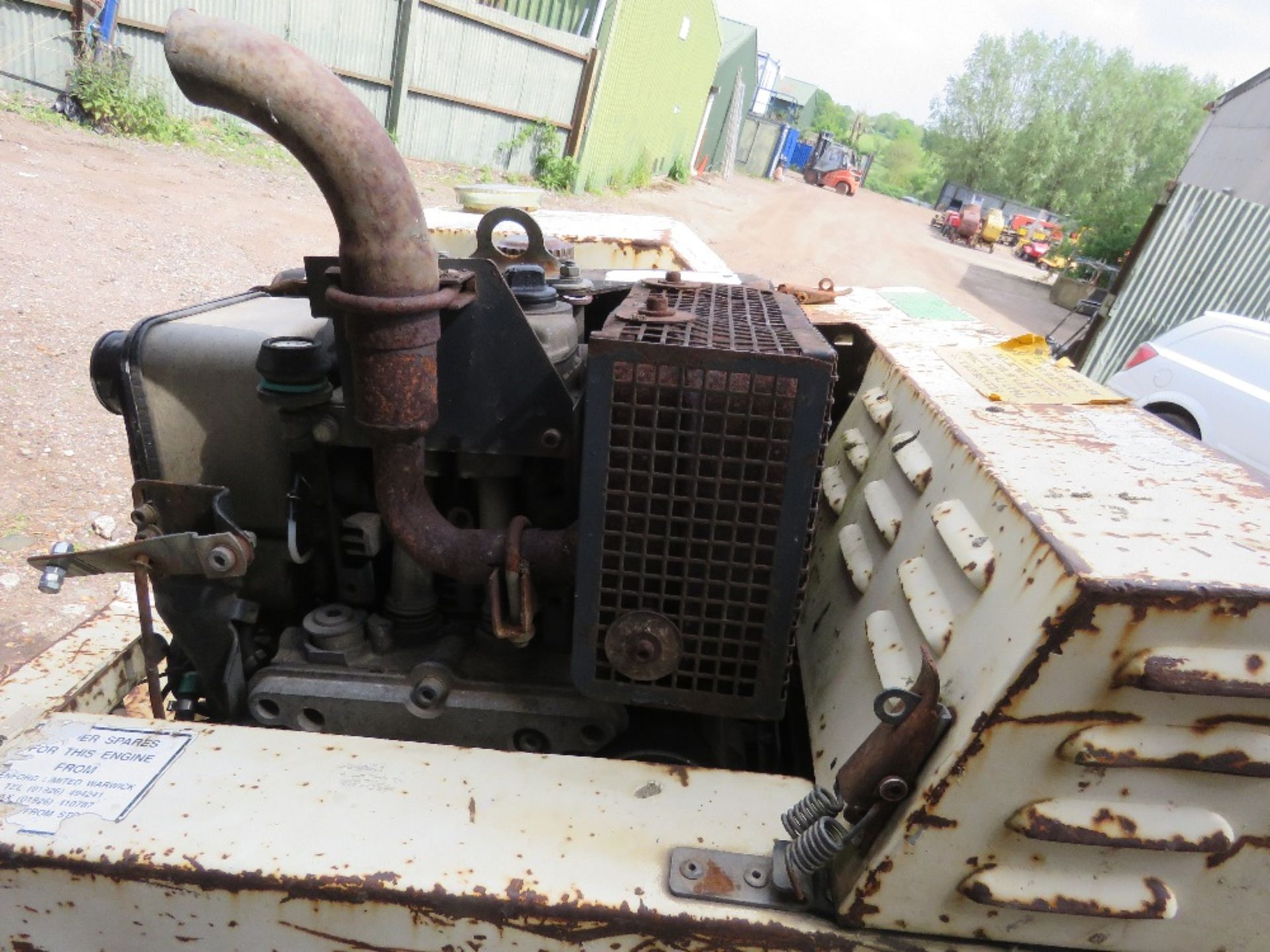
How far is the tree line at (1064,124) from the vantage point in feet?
94.6

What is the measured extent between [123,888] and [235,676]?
564mm

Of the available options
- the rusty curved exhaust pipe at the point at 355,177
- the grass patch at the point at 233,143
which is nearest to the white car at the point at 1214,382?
the rusty curved exhaust pipe at the point at 355,177

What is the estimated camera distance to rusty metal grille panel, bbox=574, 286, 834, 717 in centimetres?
126

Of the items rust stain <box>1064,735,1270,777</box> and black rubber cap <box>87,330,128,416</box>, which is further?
black rubber cap <box>87,330,128,416</box>

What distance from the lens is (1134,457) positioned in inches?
54.5

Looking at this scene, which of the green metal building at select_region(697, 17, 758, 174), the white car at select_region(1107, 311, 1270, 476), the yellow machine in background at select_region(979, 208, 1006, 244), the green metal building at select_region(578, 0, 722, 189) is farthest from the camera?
the green metal building at select_region(697, 17, 758, 174)

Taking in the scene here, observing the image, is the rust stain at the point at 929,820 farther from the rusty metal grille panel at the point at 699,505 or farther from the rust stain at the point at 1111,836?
the rusty metal grille panel at the point at 699,505

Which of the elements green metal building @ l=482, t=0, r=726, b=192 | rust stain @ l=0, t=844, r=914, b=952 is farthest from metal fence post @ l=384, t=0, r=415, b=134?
rust stain @ l=0, t=844, r=914, b=952

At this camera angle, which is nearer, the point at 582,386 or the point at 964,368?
the point at 582,386

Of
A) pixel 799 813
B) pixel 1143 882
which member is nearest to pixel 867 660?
pixel 799 813

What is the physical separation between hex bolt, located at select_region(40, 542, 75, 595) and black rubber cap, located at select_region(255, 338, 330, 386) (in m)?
0.49

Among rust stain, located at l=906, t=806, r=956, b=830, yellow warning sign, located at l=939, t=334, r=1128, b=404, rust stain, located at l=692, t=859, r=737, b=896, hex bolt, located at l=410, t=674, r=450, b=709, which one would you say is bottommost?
hex bolt, located at l=410, t=674, r=450, b=709

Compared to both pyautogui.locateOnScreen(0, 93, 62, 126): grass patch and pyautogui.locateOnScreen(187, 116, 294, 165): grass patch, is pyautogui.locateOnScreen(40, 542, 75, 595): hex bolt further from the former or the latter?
pyautogui.locateOnScreen(187, 116, 294, 165): grass patch

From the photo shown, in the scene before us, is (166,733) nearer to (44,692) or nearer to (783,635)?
(44,692)
